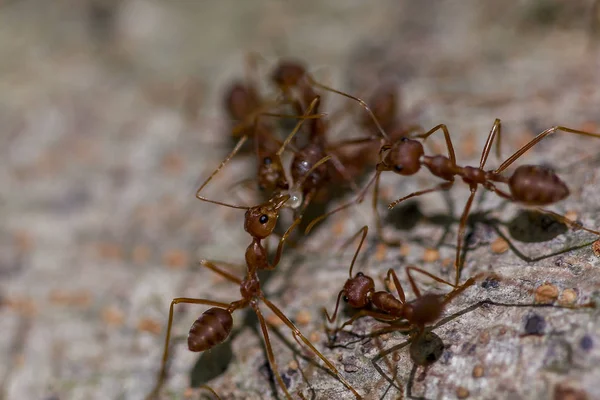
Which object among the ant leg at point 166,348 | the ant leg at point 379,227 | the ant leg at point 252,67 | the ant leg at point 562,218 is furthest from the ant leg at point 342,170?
the ant leg at point 252,67

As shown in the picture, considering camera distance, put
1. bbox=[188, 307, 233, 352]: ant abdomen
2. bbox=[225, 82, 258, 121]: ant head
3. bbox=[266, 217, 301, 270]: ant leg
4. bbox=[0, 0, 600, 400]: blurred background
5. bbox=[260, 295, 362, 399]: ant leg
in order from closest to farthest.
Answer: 1. bbox=[260, 295, 362, 399]: ant leg
2. bbox=[188, 307, 233, 352]: ant abdomen
3. bbox=[0, 0, 600, 400]: blurred background
4. bbox=[266, 217, 301, 270]: ant leg
5. bbox=[225, 82, 258, 121]: ant head

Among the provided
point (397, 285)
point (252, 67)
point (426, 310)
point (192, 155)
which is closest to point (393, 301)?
point (397, 285)

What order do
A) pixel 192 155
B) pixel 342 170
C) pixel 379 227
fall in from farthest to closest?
pixel 192 155, pixel 342 170, pixel 379 227

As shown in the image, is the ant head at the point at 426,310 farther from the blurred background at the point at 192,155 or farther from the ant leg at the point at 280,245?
the ant leg at the point at 280,245

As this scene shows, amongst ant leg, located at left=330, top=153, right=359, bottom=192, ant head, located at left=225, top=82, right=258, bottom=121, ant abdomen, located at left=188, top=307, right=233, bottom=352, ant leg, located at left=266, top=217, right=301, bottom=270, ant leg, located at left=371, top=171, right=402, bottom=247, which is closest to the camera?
ant abdomen, located at left=188, top=307, right=233, bottom=352

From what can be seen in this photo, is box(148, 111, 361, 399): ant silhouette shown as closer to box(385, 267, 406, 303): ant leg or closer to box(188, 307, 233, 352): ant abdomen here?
box(188, 307, 233, 352): ant abdomen

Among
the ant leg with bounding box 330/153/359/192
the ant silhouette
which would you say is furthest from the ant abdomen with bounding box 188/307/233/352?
the ant leg with bounding box 330/153/359/192

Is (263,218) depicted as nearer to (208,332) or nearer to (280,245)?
(280,245)
